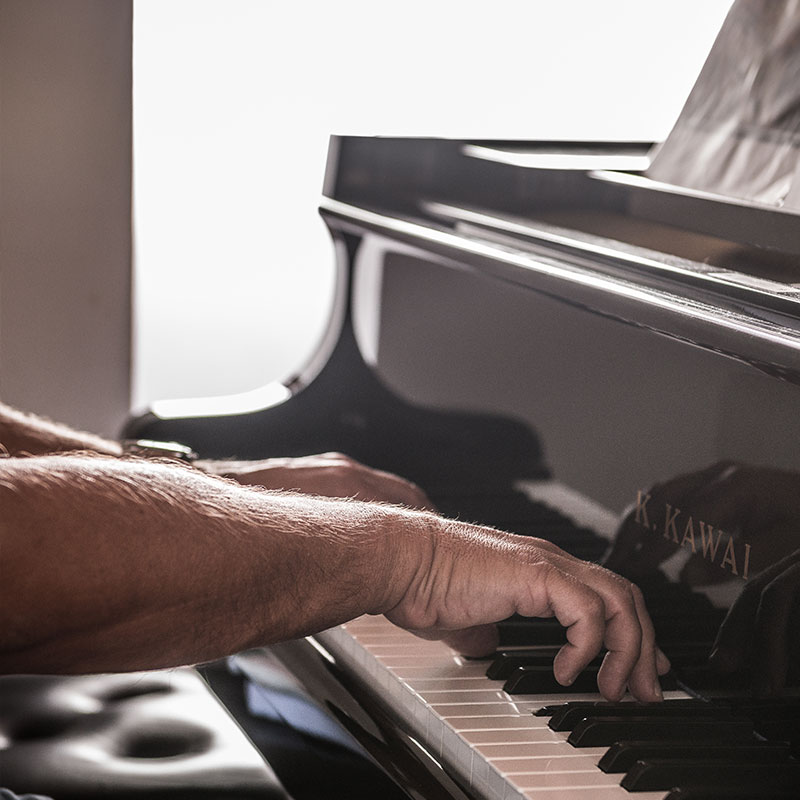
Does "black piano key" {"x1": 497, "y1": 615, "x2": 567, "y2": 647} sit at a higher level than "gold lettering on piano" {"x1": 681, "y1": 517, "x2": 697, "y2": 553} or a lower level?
lower

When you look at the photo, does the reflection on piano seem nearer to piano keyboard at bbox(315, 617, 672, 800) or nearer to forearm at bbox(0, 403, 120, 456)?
piano keyboard at bbox(315, 617, 672, 800)

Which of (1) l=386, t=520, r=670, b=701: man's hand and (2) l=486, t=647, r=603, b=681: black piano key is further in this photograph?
(2) l=486, t=647, r=603, b=681: black piano key

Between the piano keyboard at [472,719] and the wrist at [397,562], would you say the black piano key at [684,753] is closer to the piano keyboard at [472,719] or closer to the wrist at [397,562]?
the piano keyboard at [472,719]

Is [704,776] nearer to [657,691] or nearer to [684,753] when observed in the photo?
[684,753]

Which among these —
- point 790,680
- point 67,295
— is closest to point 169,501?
point 790,680

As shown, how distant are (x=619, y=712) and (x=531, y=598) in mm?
125

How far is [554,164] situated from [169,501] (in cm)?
102

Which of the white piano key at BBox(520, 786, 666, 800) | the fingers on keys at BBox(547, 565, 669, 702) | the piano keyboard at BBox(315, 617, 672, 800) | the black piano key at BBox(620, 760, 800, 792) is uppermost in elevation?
the fingers on keys at BBox(547, 565, 669, 702)

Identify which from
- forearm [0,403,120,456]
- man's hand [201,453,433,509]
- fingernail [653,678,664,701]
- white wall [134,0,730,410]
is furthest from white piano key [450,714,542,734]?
white wall [134,0,730,410]

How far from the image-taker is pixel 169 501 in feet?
2.95

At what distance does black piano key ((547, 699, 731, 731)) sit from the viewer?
98 centimetres

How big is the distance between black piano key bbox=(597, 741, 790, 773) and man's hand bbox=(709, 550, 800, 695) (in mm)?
60

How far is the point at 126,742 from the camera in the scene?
1310mm

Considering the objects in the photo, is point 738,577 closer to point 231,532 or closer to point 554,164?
point 231,532
